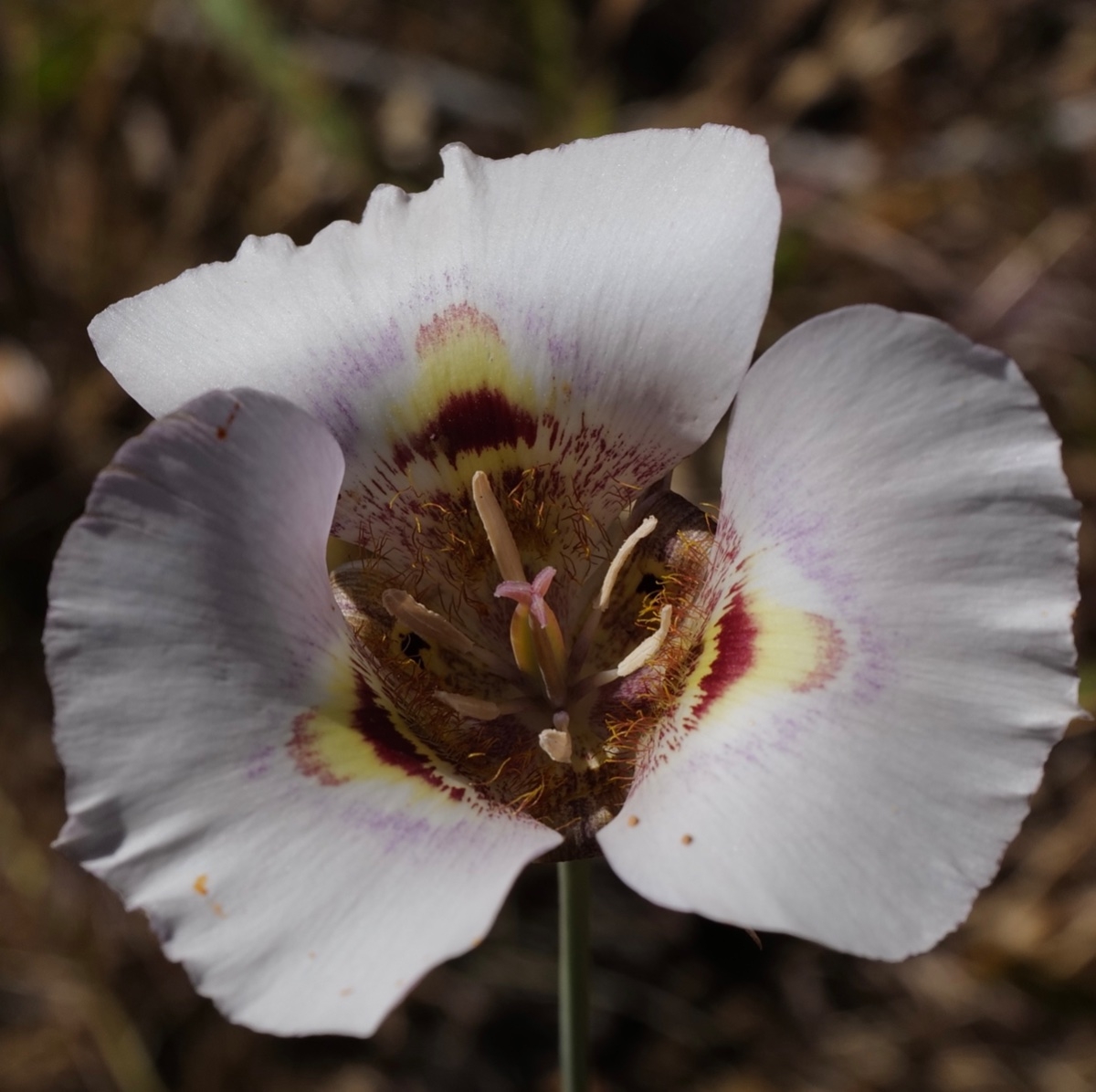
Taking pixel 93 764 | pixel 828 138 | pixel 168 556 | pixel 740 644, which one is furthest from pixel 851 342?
pixel 828 138

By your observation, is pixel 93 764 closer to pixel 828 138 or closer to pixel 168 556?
pixel 168 556

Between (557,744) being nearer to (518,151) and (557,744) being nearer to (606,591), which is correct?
(606,591)

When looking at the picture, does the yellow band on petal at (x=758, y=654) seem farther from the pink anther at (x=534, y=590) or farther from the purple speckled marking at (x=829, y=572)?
the pink anther at (x=534, y=590)

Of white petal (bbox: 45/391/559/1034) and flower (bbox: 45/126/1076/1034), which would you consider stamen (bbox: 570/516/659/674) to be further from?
white petal (bbox: 45/391/559/1034)

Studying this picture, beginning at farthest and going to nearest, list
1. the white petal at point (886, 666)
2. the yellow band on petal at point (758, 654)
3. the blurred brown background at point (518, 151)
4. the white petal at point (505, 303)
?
the blurred brown background at point (518, 151), the white petal at point (505, 303), the yellow band on petal at point (758, 654), the white petal at point (886, 666)

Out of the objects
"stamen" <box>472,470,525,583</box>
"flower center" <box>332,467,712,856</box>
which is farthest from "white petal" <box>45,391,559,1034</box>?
"stamen" <box>472,470,525,583</box>

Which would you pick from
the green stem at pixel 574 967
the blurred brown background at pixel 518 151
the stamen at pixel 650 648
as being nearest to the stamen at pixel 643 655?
the stamen at pixel 650 648

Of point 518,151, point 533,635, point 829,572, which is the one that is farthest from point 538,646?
point 518,151
